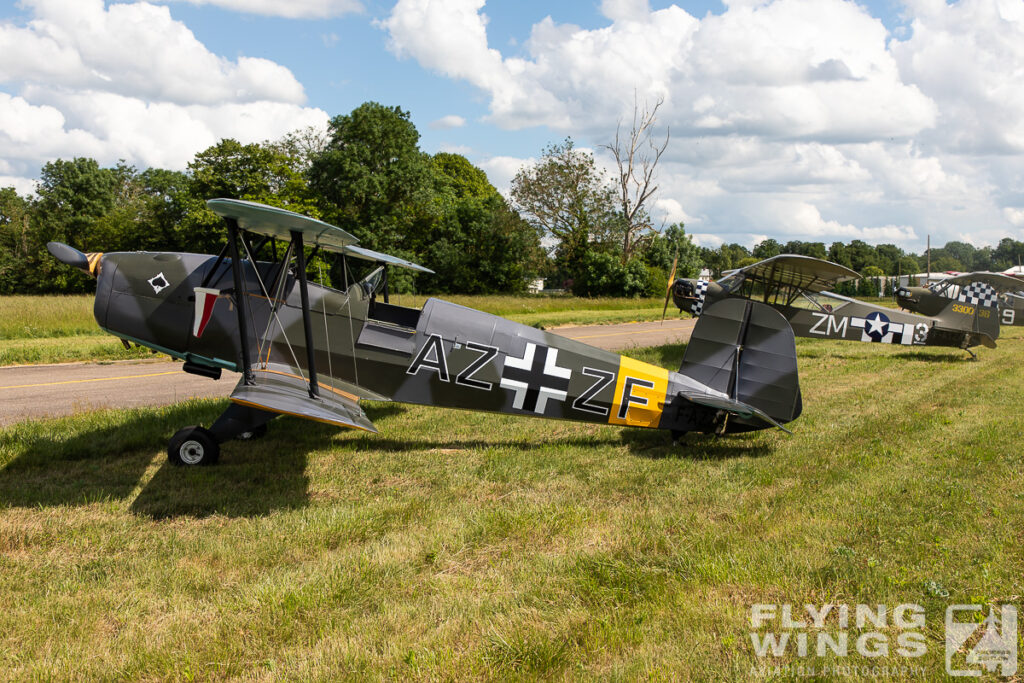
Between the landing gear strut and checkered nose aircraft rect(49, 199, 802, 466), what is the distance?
2 cm

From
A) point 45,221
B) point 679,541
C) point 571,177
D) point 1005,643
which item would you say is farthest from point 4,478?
point 45,221

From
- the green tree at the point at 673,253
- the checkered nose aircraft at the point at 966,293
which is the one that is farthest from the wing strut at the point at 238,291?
the green tree at the point at 673,253

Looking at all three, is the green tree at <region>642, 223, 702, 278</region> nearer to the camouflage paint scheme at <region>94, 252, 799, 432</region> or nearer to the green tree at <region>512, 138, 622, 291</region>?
the green tree at <region>512, 138, 622, 291</region>

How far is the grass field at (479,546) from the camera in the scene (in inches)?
126

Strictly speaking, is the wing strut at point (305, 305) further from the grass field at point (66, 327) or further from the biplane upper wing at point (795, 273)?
the biplane upper wing at point (795, 273)

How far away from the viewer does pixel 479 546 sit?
458cm

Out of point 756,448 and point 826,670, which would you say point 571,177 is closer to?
Result: point 756,448

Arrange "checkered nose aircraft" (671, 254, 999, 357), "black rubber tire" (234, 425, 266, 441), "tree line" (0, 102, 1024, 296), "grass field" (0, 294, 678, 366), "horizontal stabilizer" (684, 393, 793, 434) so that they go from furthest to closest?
"tree line" (0, 102, 1024, 296), "checkered nose aircraft" (671, 254, 999, 357), "grass field" (0, 294, 678, 366), "black rubber tire" (234, 425, 266, 441), "horizontal stabilizer" (684, 393, 793, 434)

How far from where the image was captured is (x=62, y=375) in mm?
11352

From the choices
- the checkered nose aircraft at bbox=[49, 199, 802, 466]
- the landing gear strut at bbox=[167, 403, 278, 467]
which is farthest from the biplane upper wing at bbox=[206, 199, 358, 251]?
the landing gear strut at bbox=[167, 403, 278, 467]

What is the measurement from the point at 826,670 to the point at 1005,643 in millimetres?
1015

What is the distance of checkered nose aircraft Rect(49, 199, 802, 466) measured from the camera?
22.2 ft

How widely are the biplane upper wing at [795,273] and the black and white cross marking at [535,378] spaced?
5230mm

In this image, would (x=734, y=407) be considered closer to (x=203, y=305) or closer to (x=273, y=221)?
(x=273, y=221)
